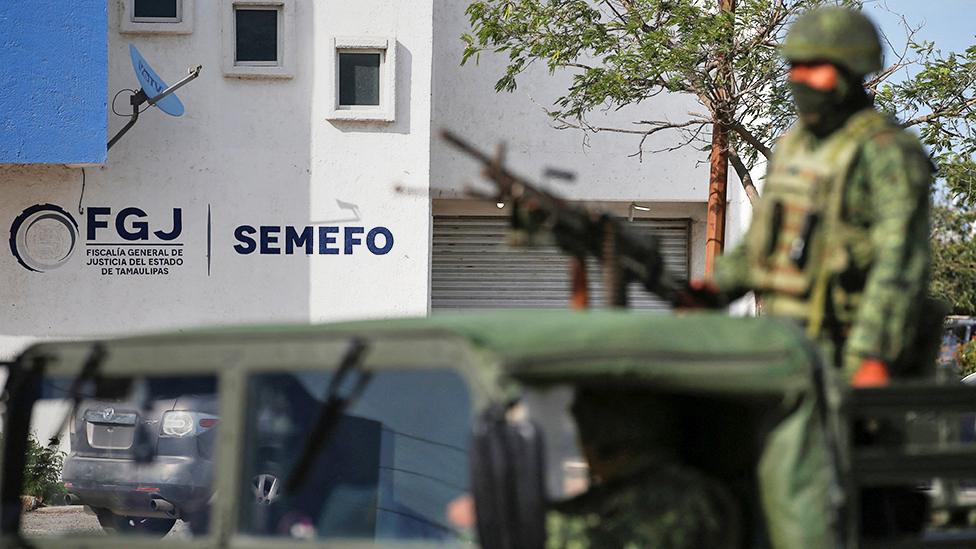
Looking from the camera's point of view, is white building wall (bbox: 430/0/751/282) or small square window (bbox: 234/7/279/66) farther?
white building wall (bbox: 430/0/751/282)

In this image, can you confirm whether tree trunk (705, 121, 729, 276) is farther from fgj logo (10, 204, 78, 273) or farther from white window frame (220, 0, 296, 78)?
fgj logo (10, 204, 78, 273)

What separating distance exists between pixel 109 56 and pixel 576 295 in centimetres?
1334

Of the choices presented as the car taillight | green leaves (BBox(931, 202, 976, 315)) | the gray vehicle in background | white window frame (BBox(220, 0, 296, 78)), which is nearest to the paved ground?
white window frame (BBox(220, 0, 296, 78))

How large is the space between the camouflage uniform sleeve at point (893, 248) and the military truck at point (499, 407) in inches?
Answer: 8.9

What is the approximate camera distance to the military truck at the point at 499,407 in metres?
3.18

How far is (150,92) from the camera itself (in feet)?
53.8

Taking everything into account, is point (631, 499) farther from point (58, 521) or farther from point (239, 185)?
point (239, 185)

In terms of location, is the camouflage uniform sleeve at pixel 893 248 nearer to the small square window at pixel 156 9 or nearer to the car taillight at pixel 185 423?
the car taillight at pixel 185 423

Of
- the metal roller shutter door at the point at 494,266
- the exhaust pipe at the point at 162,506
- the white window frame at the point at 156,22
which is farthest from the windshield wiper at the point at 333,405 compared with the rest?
the metal roller shutter door at the point at 494,266

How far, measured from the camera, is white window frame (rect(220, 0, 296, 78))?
16.8m

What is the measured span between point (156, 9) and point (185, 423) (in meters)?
12.2

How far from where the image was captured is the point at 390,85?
1697 cm

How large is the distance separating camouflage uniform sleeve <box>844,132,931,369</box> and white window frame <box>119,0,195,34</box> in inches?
532

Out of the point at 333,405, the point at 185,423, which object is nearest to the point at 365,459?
the point at 185,423
